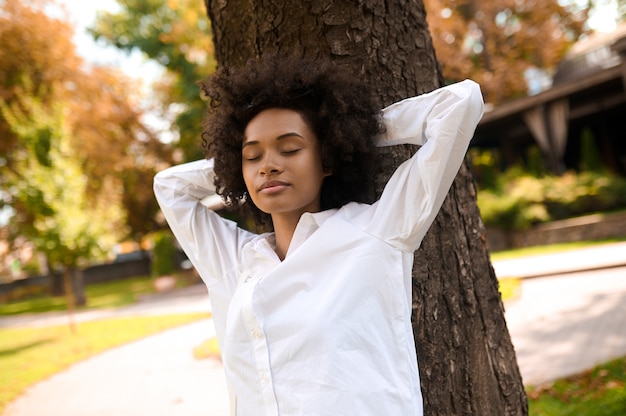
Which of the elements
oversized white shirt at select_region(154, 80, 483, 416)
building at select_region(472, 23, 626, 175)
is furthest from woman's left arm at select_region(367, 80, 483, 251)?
building at select_region(472, 23, 626, 175)

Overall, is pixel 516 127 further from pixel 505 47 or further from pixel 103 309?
pixel 103 309

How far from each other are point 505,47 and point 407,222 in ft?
79.3

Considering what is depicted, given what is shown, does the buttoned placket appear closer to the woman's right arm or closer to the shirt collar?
the shirt collar

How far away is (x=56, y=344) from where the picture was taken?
37.4ft

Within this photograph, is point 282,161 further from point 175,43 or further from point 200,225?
point 175,43

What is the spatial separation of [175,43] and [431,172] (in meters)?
25.4

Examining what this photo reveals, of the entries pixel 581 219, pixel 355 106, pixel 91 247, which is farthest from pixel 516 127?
pixel 355 106

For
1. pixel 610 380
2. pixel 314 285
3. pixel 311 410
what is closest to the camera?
pixel 311 410

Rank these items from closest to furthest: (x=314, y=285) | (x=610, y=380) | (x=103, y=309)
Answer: (x=314, y=285)
(x=610, y=380)
(x=103, y=309)

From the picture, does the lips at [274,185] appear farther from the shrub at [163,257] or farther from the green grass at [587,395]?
the shrub at [163,257]

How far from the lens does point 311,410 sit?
4.75 ft

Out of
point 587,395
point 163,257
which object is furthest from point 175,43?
point 587,395

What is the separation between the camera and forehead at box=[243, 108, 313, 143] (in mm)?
1690

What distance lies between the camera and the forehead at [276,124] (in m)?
1.69
